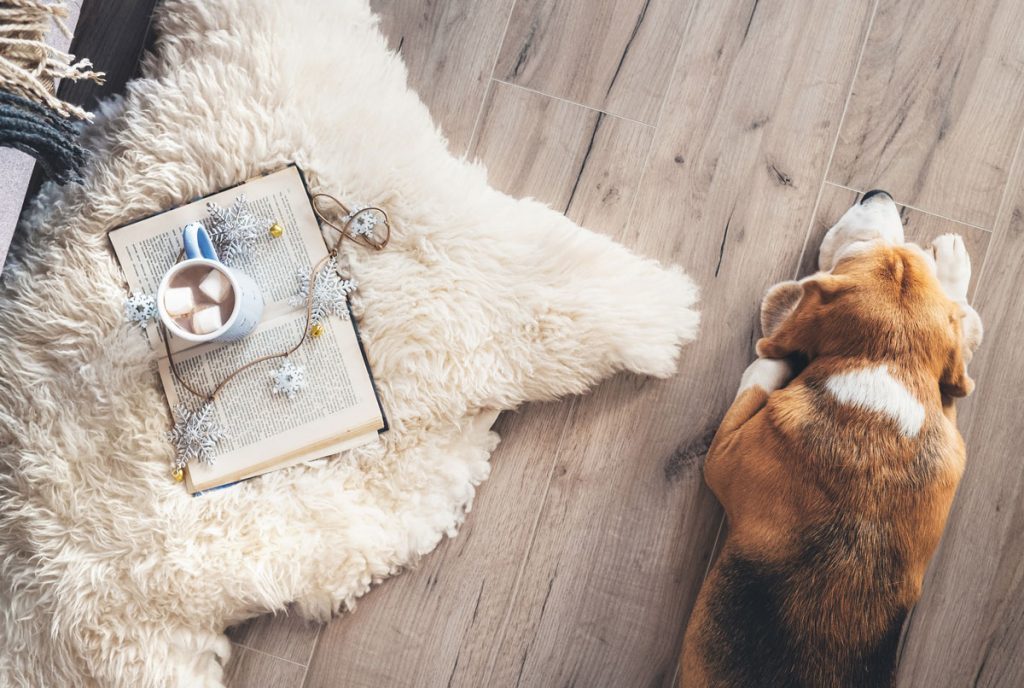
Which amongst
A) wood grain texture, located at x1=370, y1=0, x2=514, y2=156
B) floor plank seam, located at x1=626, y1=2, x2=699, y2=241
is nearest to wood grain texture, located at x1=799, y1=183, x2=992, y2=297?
floor plank seam, located at x1=626, y1=2, x2=699, y2=241

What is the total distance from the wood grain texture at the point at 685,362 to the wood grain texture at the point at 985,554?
422mm

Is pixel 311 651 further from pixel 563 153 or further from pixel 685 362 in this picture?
pixel 563 153

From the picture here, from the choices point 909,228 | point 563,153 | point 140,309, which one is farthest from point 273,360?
point 909,228

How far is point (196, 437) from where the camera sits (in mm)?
1169

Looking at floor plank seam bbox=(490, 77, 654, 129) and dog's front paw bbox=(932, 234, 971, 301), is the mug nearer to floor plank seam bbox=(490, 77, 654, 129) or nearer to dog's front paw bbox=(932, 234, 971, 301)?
floor plank seam bbox=(490, 77, 654, 129)

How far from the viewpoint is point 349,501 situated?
3.90 ft

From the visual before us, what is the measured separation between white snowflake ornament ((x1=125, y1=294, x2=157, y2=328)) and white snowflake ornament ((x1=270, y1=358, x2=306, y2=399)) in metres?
0.24

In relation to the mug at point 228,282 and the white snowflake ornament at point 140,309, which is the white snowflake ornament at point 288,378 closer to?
the mug at point 228,282

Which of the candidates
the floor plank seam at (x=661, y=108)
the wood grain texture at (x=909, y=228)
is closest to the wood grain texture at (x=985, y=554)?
the wood grain texture at (x=909, y=228)

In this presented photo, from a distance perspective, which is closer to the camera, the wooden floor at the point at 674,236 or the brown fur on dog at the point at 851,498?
the brown fur on dog at the point at 851,498

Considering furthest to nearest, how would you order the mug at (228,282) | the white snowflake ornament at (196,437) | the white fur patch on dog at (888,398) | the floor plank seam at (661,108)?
the floor plank seam at (661,108) < the white snowflake ornament at (196,437) < the mug at (228,282) < the white fur patch on dog at (888,398)

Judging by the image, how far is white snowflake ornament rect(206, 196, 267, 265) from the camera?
Answer: 3.89 feet

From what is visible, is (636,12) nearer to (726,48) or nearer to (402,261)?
(726,48)

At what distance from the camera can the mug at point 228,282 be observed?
106 cm
